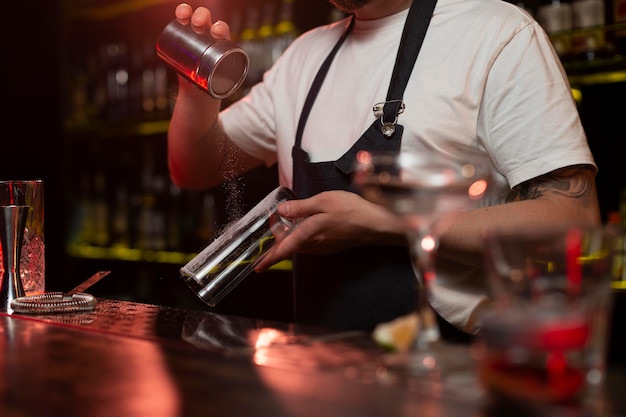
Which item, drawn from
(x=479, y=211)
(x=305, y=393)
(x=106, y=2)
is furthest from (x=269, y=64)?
(x=305, y=393)

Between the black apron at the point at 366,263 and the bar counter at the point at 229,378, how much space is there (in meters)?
0.42

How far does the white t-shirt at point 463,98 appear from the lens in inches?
54.6

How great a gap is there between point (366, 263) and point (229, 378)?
0.71m

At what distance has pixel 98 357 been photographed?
953mm

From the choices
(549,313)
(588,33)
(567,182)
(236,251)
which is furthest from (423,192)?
(588,33)

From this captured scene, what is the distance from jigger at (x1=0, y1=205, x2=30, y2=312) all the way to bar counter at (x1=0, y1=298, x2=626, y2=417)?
23cm

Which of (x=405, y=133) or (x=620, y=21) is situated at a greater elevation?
(x=620, y=21)

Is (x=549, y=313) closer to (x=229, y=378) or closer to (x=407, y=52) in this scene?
(x=229, y=378)

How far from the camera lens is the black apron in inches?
58.4

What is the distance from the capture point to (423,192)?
0.76 meters

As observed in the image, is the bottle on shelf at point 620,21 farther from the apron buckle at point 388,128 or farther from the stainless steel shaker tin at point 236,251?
the stainless steel shaker tin at point 236,251

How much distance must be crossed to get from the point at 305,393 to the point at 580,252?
0.94ft

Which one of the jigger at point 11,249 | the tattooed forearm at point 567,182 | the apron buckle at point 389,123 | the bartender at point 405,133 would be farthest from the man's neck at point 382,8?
the jigger at point 11,249

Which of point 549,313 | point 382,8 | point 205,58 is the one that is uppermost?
point 382,8
